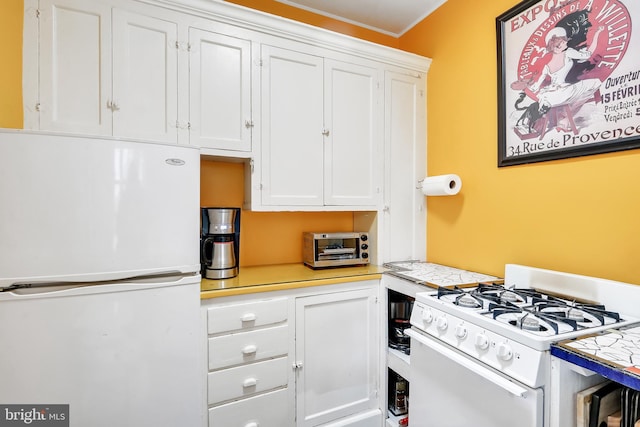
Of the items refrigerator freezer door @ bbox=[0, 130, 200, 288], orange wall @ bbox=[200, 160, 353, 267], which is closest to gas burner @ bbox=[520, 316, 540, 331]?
refrigerator freezer door @ bbox=[0, 130, 200, 288]

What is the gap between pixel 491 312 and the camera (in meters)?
1.17

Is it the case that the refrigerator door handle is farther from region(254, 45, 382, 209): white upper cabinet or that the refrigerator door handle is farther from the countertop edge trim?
region(254, 45, 382, 209): white upper cabinet

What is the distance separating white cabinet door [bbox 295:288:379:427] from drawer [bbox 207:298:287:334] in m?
0.12

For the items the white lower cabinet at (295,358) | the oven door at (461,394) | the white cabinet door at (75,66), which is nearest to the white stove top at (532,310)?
the oven door at (461,394)

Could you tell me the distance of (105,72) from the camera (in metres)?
1.49

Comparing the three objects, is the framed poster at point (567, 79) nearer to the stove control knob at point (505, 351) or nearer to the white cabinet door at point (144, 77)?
the stove control knob at point (505, 351)

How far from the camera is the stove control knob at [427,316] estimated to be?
1318 millimetres

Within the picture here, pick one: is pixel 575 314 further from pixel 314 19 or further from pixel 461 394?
pixel 314 19

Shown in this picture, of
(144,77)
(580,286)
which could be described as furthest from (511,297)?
(144,77)

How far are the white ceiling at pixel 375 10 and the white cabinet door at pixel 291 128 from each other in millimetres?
601

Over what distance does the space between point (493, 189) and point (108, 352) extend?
6.84 ft

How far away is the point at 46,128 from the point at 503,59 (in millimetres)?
2354

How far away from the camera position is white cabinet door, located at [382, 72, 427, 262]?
219 centimetres

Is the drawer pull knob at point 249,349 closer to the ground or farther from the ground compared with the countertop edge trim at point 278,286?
closer to the ground
